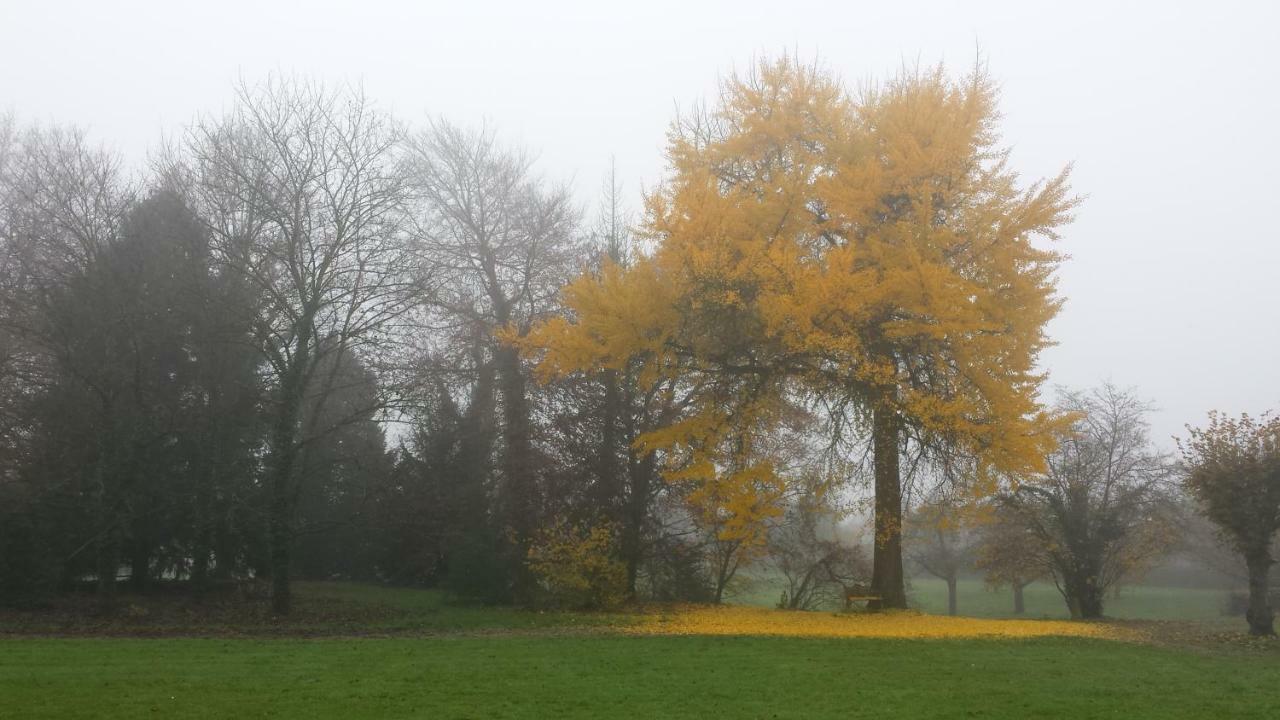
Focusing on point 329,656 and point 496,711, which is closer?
point 496,711

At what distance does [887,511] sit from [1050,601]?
28.8m

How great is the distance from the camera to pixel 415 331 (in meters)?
24.3

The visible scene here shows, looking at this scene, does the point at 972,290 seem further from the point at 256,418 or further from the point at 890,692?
the point at 256,418

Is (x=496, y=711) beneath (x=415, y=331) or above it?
beneath

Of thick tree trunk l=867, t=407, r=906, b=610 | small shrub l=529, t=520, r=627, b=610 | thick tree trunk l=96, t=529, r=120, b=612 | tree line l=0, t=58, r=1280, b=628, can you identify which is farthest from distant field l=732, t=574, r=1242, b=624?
thick tree trunk l=96, t=529, r=120, b=612

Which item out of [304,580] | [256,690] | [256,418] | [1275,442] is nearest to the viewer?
[256,690]

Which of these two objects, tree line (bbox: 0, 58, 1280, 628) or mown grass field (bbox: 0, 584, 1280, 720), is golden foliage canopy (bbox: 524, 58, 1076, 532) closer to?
tree line (bbox: 0, 58, 1280, 628)

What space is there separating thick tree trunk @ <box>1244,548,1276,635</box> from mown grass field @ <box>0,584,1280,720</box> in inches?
74.9

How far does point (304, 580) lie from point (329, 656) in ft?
60.3

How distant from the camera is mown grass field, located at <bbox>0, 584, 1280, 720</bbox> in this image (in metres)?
8.84

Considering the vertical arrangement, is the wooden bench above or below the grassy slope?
above

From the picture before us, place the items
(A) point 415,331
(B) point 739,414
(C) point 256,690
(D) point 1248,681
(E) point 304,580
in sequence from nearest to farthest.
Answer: (C) point 256,690 < (D) point 1248,681 < (B) point 739,414 < (A) point 415,331 < (E) point 304,580

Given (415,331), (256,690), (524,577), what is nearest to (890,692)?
(256,690)

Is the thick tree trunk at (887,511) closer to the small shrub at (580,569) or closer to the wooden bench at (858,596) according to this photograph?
the wooden bench at (858,596)
